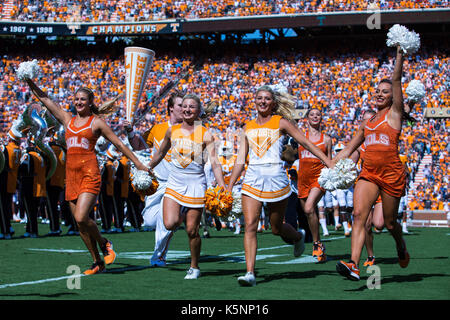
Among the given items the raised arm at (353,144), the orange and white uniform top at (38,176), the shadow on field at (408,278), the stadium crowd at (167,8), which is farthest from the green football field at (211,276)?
the stadium crowd at (167,8)

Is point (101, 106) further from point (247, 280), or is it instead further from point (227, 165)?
point (227, 165)

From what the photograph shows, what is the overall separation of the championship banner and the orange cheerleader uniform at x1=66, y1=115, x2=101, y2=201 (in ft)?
5.21

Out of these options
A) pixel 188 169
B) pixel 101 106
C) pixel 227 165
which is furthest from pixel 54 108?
pixel 227 165

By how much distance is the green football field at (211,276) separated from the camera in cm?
595

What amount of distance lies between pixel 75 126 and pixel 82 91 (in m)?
0.42

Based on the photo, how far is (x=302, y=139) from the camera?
6941mm

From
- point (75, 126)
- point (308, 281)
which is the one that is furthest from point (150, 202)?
point (308, 281)

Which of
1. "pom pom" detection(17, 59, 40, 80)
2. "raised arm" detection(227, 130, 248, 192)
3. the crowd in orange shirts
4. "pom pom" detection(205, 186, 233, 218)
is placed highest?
the crowd in orange shirts

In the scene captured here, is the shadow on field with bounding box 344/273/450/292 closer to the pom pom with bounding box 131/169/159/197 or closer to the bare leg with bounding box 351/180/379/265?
the bare leg with bounding box 351/180/379/265

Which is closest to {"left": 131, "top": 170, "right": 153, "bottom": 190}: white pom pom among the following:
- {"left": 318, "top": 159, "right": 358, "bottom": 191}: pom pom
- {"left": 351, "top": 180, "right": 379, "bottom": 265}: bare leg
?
{"left": 318, "top": 159, "right": 358, "bottom": 191}: pom pom

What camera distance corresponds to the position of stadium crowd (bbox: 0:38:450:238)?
94.4ft

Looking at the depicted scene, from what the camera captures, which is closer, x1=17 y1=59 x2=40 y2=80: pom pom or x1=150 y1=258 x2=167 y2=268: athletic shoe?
x1=17 y1=59 x2=40 y2=80: pom pom

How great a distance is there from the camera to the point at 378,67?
112ft

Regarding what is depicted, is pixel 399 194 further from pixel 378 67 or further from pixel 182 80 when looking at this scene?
pixel 182 80
